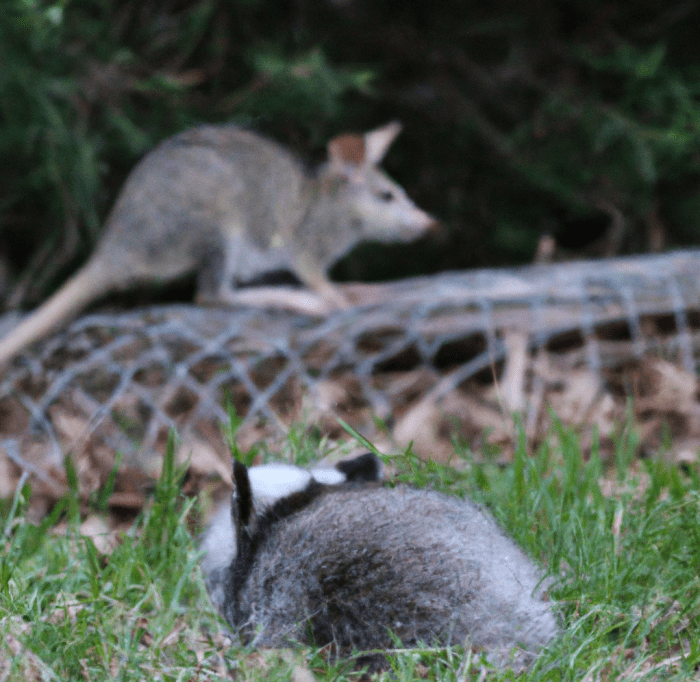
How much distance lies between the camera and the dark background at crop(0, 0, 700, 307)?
341 cm

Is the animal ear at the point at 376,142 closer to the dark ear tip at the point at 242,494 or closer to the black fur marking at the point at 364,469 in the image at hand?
the black fur marking at the point at 364,469

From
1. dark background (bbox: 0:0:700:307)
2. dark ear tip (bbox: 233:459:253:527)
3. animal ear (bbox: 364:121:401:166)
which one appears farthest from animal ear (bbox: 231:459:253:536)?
animal ear (bbox: 364:121:401:166)

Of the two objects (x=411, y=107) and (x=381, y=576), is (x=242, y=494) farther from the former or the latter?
(x=411, y=107)

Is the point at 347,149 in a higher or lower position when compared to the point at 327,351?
higher

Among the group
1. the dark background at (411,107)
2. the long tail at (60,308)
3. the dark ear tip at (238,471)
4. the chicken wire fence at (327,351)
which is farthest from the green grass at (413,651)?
the dark background at (411,107)

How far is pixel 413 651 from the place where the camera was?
1.31 metres

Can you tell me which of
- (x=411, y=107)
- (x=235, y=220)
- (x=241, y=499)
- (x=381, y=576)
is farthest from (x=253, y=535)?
(x=411, y=107)

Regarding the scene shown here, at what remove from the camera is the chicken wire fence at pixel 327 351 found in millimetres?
2713

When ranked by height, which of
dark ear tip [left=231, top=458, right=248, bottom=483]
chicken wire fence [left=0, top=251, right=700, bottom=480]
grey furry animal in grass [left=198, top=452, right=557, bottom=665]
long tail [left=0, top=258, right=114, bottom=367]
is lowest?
chicken wire fence [left=0, top=251, right=700, bottom=480]

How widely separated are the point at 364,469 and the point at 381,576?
37cm

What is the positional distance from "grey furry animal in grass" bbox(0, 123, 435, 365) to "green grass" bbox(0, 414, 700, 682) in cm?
140

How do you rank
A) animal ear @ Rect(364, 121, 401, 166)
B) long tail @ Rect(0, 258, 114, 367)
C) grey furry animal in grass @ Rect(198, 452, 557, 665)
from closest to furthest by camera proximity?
grey furry animal in grass @ Rect(198, 452, 557, 665), long tail @ Rect(0, 258, 114, 367), animal ear @ Rect(364, 121, 401, 166)

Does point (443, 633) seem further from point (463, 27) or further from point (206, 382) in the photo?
point (463, 27)

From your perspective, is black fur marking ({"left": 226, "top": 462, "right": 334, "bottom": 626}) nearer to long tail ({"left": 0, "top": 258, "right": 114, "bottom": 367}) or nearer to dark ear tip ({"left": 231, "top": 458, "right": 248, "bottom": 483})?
dark ear tip ({"left": 231, "top": 458, "right": 248, "bottom": 483})
